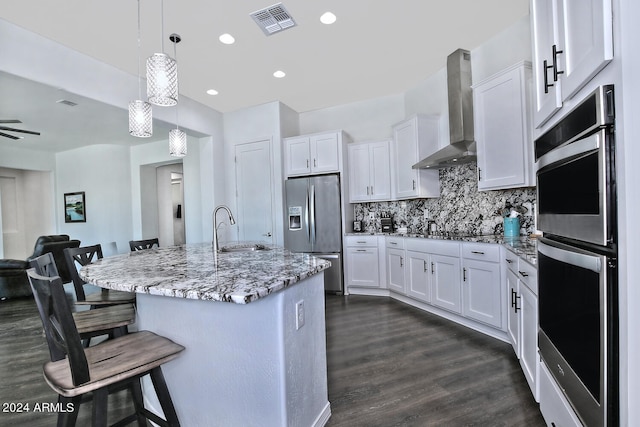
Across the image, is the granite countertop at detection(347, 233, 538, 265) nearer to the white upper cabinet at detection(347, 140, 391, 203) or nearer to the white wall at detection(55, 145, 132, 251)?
the white upper cabinet at detection(347, 140, 391, 203)

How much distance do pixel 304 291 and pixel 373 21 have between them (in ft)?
8.79

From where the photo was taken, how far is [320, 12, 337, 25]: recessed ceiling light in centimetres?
281

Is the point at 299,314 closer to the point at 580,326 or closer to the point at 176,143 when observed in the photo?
the point at 580,326

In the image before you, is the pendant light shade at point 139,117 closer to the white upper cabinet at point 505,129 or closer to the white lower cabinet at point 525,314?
the white lower cabinet at point 525,314

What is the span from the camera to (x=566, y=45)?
1.05 metres

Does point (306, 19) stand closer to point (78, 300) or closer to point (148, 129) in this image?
point (148, 129)

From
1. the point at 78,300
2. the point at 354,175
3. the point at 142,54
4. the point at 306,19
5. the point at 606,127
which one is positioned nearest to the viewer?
the point at 606,127

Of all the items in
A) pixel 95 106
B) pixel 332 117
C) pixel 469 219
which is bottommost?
pixel 469 219

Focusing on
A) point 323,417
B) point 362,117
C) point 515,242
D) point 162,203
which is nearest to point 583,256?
point 323,417

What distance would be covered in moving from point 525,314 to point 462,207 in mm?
2074

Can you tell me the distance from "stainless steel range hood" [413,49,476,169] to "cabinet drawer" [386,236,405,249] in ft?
3.45

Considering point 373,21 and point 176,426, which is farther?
point 373,21

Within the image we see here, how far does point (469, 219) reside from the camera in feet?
12.2

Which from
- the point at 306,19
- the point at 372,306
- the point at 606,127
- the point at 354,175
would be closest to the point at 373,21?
the point at 306,19
